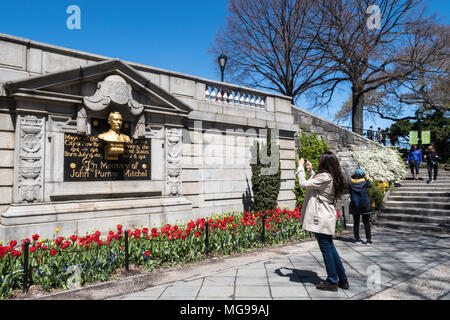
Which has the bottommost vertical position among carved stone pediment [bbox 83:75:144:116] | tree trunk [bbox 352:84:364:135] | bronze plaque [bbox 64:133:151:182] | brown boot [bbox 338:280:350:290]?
brown boot [bbox 338:280:350:290]

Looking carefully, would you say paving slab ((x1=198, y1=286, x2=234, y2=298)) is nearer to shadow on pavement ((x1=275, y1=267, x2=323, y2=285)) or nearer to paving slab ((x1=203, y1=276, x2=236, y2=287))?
paving slab ((x1=203, y1=276, x2=236, y2=287))

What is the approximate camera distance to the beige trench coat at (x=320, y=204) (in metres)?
4.42

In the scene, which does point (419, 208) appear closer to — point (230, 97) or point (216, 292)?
point (230, 97)

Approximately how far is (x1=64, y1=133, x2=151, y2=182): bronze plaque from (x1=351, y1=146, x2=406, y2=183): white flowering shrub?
12.0 meters

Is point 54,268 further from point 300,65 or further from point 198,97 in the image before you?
point 300,65

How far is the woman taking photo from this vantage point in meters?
4.45

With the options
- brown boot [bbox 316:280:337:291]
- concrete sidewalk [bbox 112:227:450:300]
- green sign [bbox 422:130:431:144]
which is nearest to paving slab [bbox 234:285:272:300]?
concrete sidewalk [bbox 112:227:450:300]

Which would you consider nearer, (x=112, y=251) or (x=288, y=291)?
(x=288, y=291)

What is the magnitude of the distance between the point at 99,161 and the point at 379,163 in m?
14.3

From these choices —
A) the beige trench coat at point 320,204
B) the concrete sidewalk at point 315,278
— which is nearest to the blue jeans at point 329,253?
the beige trench coat at point 320,204

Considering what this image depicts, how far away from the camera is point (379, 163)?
16.3m

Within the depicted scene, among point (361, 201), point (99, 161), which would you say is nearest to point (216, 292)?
point (99, 161)

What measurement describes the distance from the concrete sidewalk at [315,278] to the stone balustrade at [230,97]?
5.74 m

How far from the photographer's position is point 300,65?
22484 millimetres
